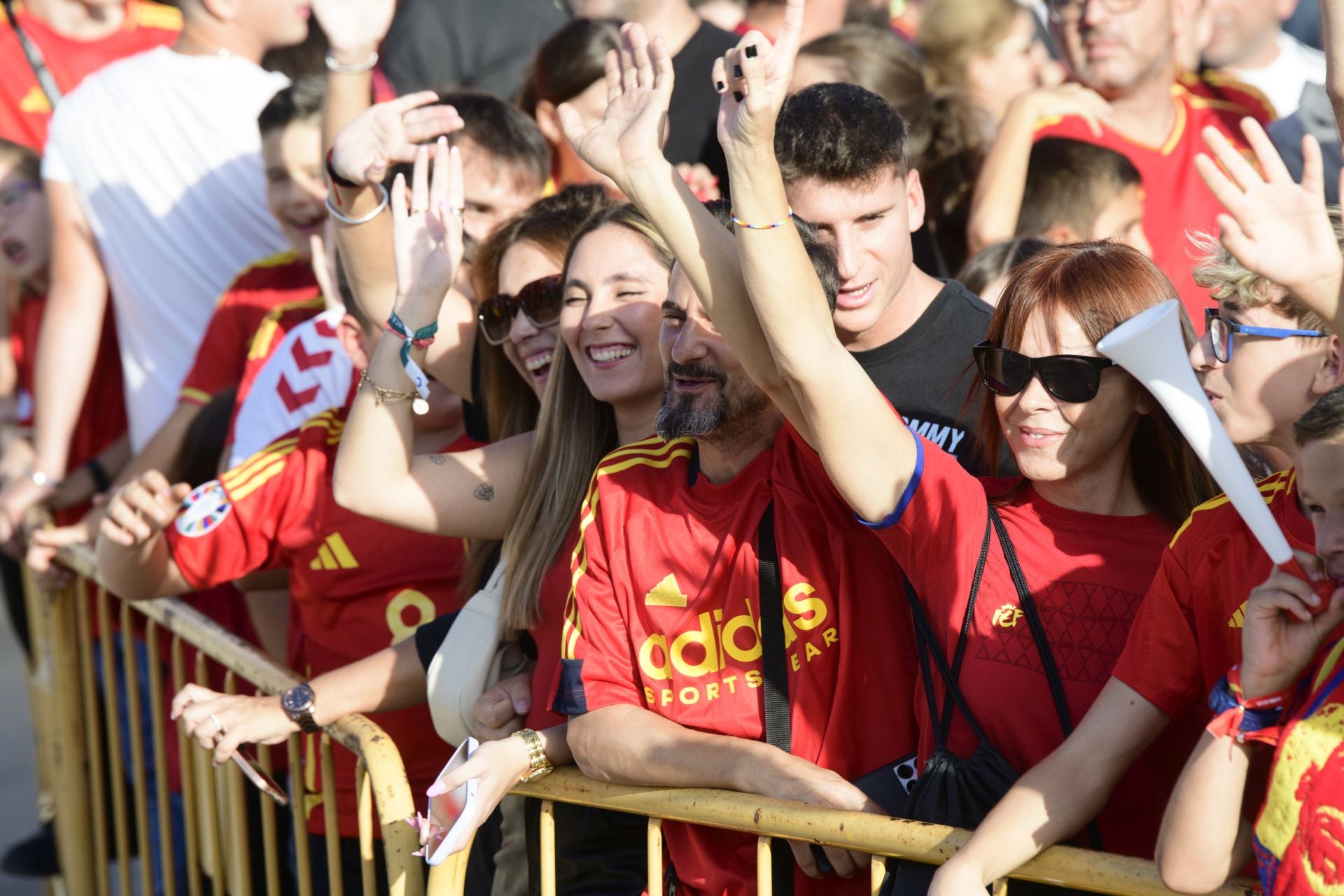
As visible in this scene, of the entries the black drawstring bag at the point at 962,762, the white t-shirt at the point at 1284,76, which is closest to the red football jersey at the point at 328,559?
the black drawstring bag at the point at 962,762

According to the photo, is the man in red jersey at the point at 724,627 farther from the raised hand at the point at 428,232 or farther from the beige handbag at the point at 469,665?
the raised hand at the point at 428,232

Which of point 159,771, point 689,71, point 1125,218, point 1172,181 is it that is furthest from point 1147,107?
point 159,771

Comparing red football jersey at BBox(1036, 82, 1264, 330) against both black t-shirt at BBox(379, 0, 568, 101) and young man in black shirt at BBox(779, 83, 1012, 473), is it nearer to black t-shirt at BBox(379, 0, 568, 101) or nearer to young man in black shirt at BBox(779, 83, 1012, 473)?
young man in black shirt at BBox(779, 83, 1012, 473)

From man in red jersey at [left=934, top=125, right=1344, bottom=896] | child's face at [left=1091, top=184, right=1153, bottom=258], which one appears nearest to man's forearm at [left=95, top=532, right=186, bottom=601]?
man in red jersey at [left=934, top=125, right=1344, bottom=896]

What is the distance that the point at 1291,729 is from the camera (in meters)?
1.75

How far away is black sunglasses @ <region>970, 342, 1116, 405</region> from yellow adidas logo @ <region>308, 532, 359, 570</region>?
172 cm

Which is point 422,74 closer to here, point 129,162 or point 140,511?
point 129,162

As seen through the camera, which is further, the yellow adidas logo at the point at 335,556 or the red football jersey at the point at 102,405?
the red football jersey at the point at 102,405

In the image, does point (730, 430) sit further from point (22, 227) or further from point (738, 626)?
point (22, 227)

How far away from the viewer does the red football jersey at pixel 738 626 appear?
8.05 feet

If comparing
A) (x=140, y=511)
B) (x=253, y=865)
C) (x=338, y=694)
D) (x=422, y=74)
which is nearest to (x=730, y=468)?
(x=338, y=694)

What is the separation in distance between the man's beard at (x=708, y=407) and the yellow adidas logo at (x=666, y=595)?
0.25 metres

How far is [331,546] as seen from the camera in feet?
11.3

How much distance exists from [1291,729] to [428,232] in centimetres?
205
